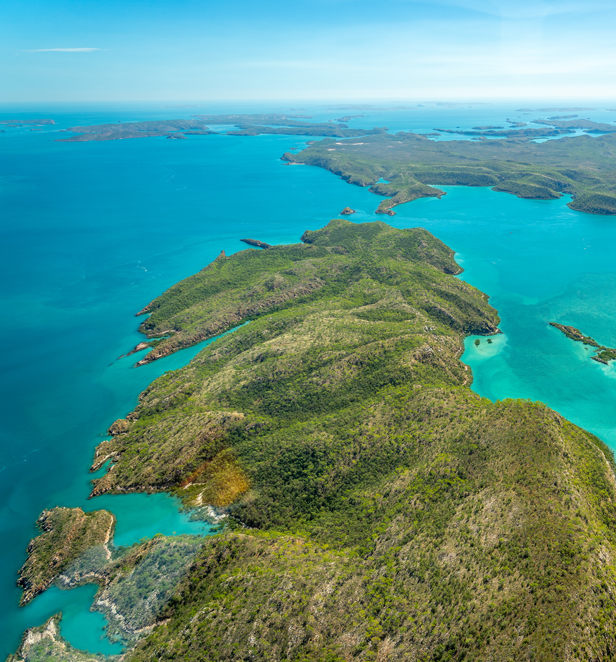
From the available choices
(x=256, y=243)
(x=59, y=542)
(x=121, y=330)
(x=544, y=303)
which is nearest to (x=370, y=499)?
(x=59, y=542)

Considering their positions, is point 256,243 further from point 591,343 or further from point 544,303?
point 591,343

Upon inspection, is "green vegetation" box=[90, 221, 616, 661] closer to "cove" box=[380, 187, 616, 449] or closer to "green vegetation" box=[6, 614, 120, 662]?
"green vegetation" box=[6, 614, 120, 662]

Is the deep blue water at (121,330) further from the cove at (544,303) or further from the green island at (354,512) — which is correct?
the green island at (354,512)

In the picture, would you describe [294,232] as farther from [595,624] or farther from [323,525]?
[595,624]

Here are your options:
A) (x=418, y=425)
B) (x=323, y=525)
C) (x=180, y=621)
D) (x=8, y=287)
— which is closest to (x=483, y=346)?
(x=418, y=425)

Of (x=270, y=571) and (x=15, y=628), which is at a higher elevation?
(x=270, y=571)

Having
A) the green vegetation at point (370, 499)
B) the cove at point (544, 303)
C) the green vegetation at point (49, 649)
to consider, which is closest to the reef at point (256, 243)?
the green vegetation at point (370, 499)

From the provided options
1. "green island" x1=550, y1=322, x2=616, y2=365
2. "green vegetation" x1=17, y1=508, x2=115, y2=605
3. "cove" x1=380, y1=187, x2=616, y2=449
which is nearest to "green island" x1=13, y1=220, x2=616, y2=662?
"green vegetation" x1=17, y1=508, x2=115, y2=605
